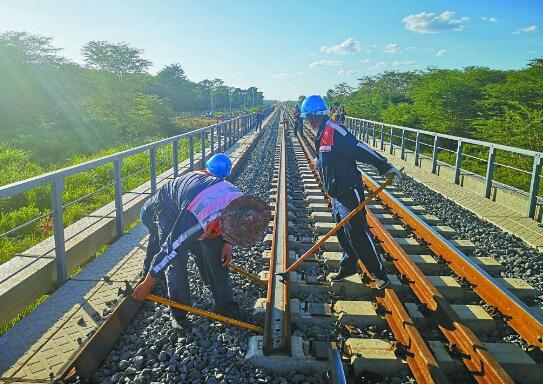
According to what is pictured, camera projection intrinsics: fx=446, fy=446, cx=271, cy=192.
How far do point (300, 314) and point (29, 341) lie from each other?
2226 mm

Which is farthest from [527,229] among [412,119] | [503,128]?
[412,119]

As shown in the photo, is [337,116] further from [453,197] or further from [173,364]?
[173,364]

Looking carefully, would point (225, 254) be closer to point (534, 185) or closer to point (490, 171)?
point (534, 185)

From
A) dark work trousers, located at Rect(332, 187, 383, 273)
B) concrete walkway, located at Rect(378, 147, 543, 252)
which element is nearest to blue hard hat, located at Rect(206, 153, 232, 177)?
dark work trousers, located at Rect(332, 187, 383, 273)

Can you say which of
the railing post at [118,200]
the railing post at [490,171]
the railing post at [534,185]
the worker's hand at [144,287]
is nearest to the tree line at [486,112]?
the railing post at [490,171]

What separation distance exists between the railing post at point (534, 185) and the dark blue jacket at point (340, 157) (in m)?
4.15

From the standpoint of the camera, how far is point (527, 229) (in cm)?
690

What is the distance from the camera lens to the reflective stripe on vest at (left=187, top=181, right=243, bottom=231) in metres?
3.28

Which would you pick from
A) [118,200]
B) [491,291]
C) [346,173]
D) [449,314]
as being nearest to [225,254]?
[346,173]

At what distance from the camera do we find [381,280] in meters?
4.38

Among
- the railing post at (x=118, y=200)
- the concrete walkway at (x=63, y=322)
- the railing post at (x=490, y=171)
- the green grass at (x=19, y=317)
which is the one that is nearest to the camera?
the concrete walkway at (x=63, y=322)

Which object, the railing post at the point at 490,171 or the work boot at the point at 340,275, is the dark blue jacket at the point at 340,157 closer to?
the work boot at the point at 340,275

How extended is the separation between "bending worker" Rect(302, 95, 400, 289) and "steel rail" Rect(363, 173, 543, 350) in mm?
956

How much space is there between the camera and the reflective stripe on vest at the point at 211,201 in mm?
3275
